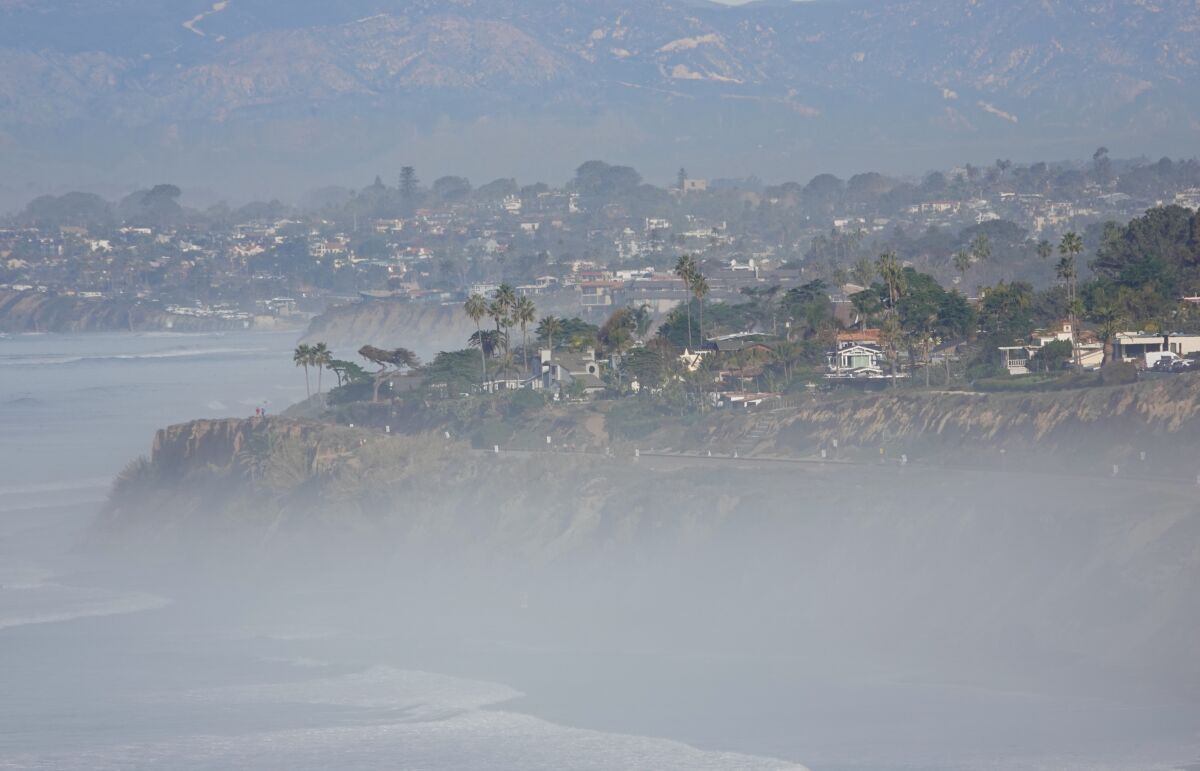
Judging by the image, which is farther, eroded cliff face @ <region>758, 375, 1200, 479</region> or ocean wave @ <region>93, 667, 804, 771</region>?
eroded cliff face @ <region>758, 375, 1200, 479</region>

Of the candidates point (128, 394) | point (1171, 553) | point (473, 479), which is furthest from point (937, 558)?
point (128, 394)

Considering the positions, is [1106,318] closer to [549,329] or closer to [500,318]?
[549,329]

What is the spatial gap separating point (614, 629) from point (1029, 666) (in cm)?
1177

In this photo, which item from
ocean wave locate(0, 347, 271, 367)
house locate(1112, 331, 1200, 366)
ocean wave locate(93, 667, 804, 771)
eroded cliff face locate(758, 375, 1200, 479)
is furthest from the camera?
ocean wave locate(0, 347, 271, 367)

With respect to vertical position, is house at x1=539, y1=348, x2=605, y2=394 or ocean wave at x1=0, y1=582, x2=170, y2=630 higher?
house at x1=539, y1=348, x2=605, y2=394

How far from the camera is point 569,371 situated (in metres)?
95.8

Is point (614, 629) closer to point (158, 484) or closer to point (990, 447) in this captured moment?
point (990, 447)

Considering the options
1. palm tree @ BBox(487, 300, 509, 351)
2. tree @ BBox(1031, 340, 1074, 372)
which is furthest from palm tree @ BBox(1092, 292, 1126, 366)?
palm tree @ BBox(487, 300, 509, 351)

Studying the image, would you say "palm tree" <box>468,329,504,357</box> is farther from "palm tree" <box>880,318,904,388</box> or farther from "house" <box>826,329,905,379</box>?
"palm tree" <box>880,318,904,388</box>

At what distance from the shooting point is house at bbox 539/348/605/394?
93006 mm

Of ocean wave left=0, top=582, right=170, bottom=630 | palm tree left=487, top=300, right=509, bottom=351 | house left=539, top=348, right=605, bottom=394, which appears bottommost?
Answer: ocean wave left=0, top=582, right=170, bottom=630

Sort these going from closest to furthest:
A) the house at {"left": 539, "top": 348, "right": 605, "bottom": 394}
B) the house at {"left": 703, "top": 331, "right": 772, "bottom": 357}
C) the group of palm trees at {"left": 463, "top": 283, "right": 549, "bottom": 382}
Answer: the house at {"left": 703, "top": 331, "right": 772, "bottom": 357}, the house at {"left": 539, "top": 348, "right": 605, "bottom": 394}, the group of palm trees at {"left": 463, "top": 283, "right": 549, "bottom": 382}

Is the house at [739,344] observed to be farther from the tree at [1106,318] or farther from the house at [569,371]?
the tree at [1106,318]

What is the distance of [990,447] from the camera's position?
65062 mm
